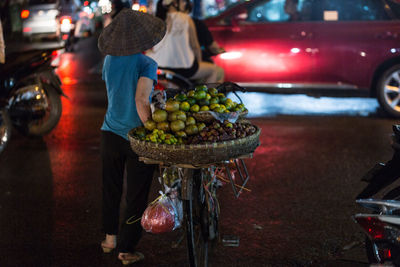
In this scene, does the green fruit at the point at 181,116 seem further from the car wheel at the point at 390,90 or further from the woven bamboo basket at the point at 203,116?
the car wheel at the point at 390,90

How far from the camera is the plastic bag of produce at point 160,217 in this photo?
12.3 feet

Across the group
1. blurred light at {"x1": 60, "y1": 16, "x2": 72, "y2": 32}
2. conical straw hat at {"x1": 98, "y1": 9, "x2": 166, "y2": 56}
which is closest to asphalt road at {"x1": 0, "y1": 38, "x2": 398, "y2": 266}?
conical straw hat at {"x1": 98, "y1": 9, "x2": 166, "y2": 56}

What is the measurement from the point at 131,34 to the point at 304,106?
6.26 meters

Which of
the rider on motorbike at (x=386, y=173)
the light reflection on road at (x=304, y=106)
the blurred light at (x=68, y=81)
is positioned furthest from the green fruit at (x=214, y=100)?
the blurred light at (x=68, y=81)

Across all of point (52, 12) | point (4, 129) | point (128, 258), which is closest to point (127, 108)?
point (128, 258)

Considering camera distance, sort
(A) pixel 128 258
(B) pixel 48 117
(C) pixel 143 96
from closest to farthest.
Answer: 1. (C) pixel 143 96
2. (A) pixel 128 258
3. (B) pixel 48 117

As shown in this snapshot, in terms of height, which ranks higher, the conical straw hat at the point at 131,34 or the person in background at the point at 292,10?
the conical straw hat at the point at 131,34

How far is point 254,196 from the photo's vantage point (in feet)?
18.3

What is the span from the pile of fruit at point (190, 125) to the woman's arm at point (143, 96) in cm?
17

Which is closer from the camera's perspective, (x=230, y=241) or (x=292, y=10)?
(x=230, y=241)

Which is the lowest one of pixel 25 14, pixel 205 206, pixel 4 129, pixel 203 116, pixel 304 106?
pixel 25 14

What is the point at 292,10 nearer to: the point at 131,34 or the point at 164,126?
the point at 131,34

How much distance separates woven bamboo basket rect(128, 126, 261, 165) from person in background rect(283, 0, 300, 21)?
6161mm

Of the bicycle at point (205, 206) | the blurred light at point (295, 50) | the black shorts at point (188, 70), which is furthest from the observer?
the blurred light at point (295, 50)
